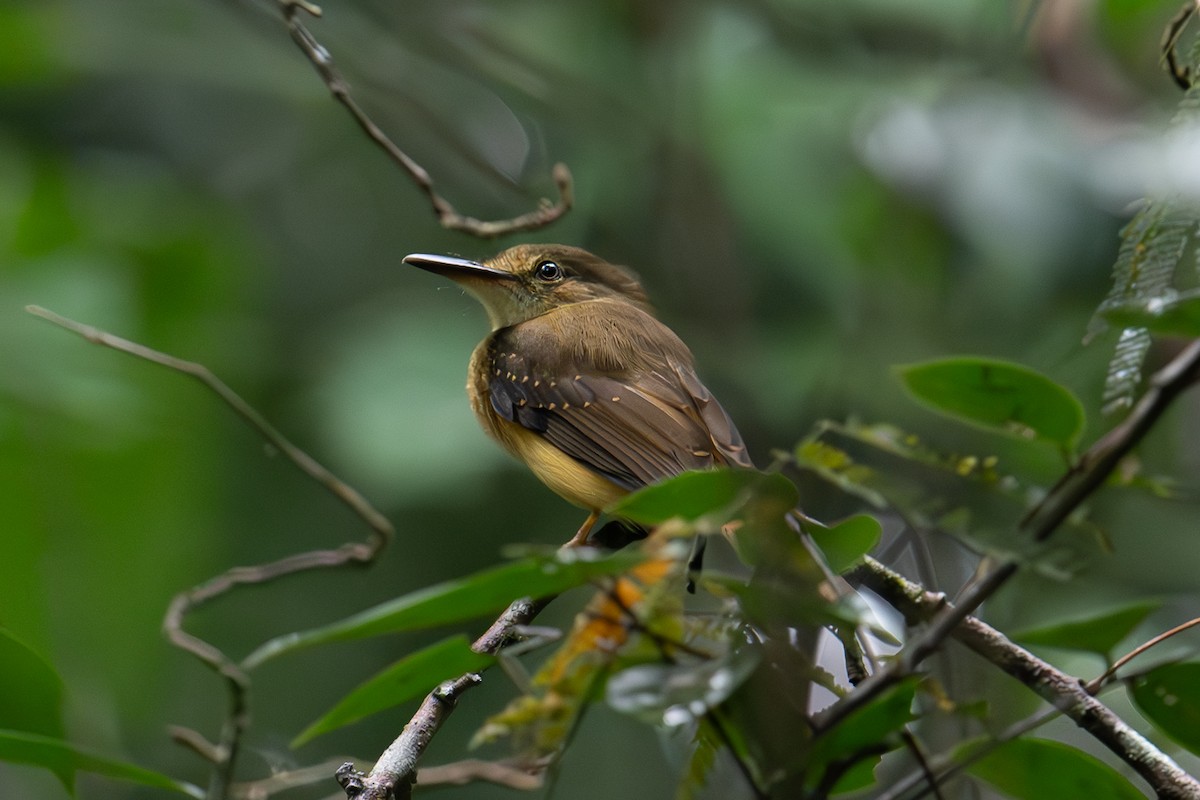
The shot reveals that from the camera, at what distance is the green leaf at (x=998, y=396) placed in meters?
1.39

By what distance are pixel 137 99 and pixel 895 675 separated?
583cm

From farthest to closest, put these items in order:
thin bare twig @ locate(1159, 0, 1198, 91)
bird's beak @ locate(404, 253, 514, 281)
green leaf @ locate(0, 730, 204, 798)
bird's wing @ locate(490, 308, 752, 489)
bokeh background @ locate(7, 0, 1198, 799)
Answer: bokeh background @ locate(7, 0, 1198, 799) → bird's beak @ locate(404, 253, 514, 281) → bird's wing @ locate(490, 308, 752, 489) → thin bare twig @ locate(1159, 0, 1198, 91) → green leaf @ locate(0, 730, 204, 798)

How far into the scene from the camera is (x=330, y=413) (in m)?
4.15

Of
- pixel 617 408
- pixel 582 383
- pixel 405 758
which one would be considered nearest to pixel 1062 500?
pixel 405 758

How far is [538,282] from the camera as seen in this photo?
4035mm

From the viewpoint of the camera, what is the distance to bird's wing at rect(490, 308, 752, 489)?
3.16 metres

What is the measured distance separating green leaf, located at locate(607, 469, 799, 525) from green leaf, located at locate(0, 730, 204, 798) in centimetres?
72

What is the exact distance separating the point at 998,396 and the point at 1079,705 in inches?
22.2

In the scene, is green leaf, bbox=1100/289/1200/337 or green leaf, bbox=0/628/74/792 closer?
green leaf, bbox=1100/289/1200/337

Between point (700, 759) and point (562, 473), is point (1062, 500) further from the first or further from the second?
point (562, 473)

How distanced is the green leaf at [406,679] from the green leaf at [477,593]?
0.08 m

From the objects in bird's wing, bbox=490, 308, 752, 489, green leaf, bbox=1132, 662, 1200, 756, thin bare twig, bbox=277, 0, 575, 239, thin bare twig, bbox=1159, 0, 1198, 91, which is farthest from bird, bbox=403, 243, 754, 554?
green leaf, bbox=1132, 662, 1200, 756

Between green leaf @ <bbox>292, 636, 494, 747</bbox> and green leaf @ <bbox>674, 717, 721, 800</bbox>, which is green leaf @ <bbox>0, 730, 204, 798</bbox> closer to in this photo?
green leaf @ <bbox>292, 636, 494, 747</bbox>

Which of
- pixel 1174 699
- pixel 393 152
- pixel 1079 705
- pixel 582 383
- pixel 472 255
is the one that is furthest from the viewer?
pixel 472 255
